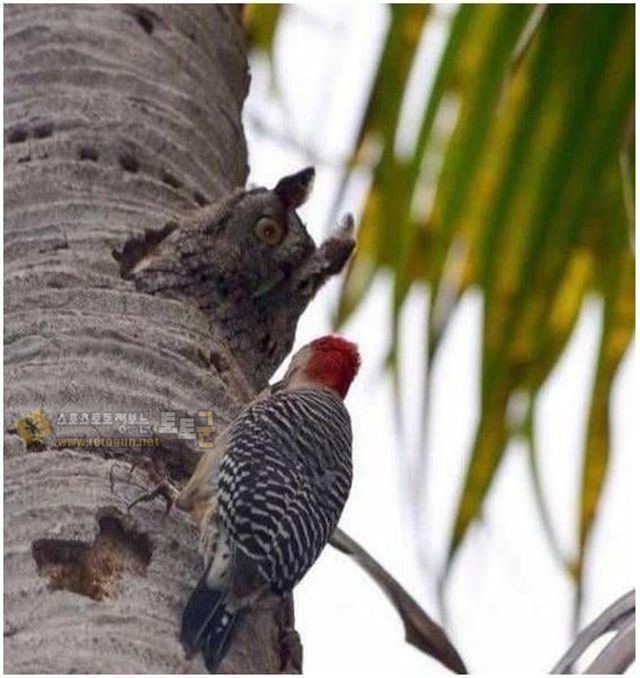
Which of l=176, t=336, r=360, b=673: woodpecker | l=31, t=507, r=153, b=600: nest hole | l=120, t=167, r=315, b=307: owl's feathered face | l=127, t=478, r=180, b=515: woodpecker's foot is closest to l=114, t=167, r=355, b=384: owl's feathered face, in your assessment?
l=120, t=167, r=315, b=307: owl's feathered face

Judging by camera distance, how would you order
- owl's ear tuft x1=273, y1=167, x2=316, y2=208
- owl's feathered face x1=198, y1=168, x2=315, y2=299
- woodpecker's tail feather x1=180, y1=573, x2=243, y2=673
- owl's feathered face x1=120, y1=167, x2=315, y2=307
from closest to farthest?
woodpecker's tail feather x1=180, y1=573, x2=243, y2=673, owl's feathered face x1=120, y1=167, x2=315, y2=307, owl's feathered face x1=198, y1=168, x2=315, y2=299, owl's ear tuft x1=273, y1=167, x2=316, y2=208

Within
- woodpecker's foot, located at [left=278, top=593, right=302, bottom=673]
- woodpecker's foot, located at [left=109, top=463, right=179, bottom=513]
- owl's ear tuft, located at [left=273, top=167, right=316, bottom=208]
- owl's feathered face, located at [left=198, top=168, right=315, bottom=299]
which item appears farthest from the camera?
owl's ear tuft, located at [left=273, top=167, right=316, bottom=208]

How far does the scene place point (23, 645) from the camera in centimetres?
183

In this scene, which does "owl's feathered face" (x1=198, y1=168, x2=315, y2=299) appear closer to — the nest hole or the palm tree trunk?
the palm tree trunk

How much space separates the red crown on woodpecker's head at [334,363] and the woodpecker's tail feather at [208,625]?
2.60ft

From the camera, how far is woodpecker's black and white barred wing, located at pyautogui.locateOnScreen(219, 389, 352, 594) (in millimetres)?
2199

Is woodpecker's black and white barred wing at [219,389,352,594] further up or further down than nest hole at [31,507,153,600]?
further up

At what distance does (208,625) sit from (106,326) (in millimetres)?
499

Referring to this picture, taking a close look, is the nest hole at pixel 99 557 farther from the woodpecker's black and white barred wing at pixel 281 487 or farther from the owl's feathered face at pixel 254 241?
the owl's feathered face at pixel 254 241

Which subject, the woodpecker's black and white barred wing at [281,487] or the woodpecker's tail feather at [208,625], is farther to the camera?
the woodpecker's black and white barred wing at [281,487]

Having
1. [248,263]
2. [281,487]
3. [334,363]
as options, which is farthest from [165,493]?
[334,363]

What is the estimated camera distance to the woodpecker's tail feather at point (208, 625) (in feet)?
6.14

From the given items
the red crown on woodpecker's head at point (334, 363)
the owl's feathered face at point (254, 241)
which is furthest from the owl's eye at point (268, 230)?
the red crown on woodpecker's head at point (334, 363)

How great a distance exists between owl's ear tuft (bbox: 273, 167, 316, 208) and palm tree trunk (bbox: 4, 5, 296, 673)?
0.09m
